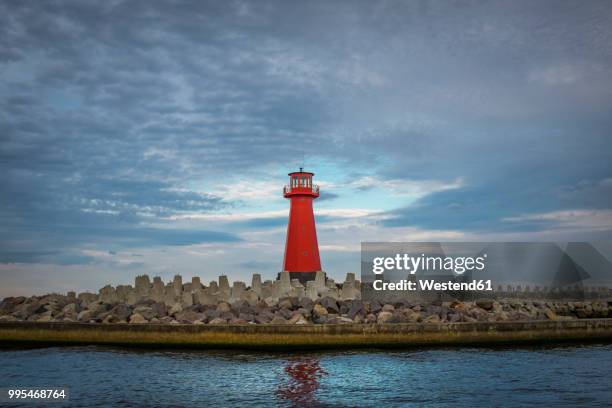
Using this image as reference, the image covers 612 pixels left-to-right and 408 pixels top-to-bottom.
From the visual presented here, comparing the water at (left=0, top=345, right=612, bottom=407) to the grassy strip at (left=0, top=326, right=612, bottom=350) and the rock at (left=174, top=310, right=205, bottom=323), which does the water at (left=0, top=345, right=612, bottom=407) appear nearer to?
the grassy strip at (left=0, top=326, right=612, bottom=350)

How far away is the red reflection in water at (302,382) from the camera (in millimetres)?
11453

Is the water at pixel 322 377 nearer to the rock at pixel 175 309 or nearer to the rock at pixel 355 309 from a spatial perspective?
the rock at pixel 355 309

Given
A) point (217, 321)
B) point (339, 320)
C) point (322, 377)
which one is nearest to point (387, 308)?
point (339, 320)

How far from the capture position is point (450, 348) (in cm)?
1736

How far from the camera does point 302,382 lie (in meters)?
12.7

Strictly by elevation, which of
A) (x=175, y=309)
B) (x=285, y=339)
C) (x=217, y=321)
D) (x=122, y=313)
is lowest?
(x=285, y=339)

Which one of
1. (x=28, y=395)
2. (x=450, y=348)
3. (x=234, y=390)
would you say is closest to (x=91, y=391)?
(x=28, y=395)

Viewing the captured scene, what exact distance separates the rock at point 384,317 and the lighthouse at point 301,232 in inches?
331

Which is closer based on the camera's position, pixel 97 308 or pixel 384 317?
pixel 384 317

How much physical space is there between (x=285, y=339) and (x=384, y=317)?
3.50m

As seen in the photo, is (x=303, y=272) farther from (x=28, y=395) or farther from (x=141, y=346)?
(x=28, y=395)

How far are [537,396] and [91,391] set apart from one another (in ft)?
30.4

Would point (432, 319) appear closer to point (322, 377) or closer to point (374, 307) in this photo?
point (374, 307)

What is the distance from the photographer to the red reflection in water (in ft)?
37.6
